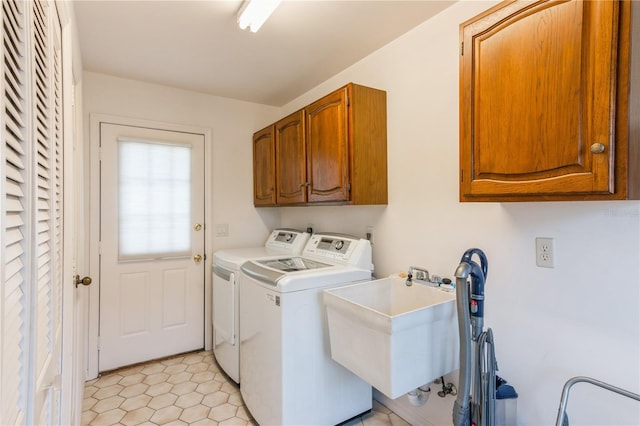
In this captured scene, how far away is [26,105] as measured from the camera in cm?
68

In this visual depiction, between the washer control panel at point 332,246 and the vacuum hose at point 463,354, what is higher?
the washer control panel at point 332,246

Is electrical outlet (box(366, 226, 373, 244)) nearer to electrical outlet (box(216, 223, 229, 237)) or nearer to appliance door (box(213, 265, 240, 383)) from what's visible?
appliance door (box(213, 265, 240, 383))

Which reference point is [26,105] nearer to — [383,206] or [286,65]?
[383,206]

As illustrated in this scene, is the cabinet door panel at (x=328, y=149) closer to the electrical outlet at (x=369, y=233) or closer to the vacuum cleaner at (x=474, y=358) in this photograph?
the electrical outlet at (x=369, y=233)

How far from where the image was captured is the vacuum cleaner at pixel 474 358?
1.30m

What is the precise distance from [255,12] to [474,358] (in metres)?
1.97

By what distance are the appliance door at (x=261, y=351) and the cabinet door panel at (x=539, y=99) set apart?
1213 millimetres

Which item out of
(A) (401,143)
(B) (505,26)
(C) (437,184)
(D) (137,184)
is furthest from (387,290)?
(D) (137,184)

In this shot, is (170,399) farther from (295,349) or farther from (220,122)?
(220,122)

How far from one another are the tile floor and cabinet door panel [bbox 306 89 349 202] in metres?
1.50

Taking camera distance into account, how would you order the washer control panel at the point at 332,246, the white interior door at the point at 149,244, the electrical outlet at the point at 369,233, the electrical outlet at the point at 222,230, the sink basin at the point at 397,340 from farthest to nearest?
1. the electrical outlet at the point at 222,230
2. the white interior door at the point at 149,244
3. the electrical outlet at the point at 369,233
4. the washer control panel at the point at 332,246
5. the sink basin at the point at 397,340

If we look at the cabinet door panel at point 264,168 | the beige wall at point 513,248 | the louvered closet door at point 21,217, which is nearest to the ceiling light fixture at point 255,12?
the beige wall at point 513,248

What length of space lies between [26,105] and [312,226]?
2424 millimetres

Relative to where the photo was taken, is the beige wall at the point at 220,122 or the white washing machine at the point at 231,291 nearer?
the white washing machine at the point at 231,291
